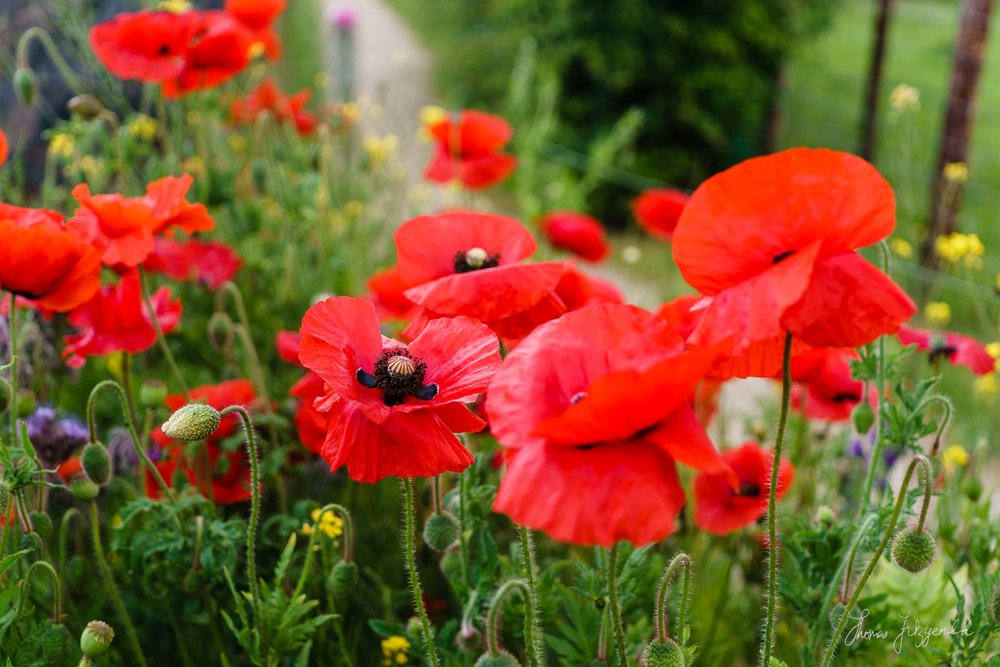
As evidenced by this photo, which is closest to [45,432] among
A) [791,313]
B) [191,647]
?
[191,647]

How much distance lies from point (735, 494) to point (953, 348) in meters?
0.45

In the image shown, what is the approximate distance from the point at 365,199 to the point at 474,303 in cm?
198

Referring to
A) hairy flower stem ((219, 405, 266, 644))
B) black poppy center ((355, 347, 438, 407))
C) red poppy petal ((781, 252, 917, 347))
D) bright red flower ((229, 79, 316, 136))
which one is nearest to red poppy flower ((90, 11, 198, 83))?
bright red flower ((229, 79, 316, 136))

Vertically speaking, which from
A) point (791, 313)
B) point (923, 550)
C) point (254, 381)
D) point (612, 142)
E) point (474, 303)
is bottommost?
point (612, 142)

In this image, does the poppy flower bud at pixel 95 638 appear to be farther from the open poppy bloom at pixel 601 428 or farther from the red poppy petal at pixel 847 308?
the red poppy petal at pixel 847 308

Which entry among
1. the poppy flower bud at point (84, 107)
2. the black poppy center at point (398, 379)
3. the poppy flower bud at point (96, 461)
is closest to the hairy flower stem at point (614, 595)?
the black poppy center at point (398, 379)

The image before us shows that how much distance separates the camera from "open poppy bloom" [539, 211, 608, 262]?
2.71 metres

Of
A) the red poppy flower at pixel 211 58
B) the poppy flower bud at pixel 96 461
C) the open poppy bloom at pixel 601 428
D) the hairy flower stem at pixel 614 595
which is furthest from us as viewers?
the red poppy flower at pixel 211 58

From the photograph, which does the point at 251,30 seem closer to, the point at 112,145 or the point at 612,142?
the point at 112,145

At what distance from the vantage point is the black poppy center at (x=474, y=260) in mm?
1469

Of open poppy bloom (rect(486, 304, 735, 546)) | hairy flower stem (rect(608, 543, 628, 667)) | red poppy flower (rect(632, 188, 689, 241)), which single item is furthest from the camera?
red poppy flower (rect(632, 188, 689, 241))

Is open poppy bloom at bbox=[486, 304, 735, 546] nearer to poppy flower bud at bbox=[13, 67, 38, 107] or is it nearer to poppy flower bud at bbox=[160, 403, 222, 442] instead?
poppy flower bud at bbox=[160, 403, 222, 442]

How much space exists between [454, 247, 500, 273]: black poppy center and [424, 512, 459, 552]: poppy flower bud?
1.14 ft

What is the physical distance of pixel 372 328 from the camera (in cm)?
123
